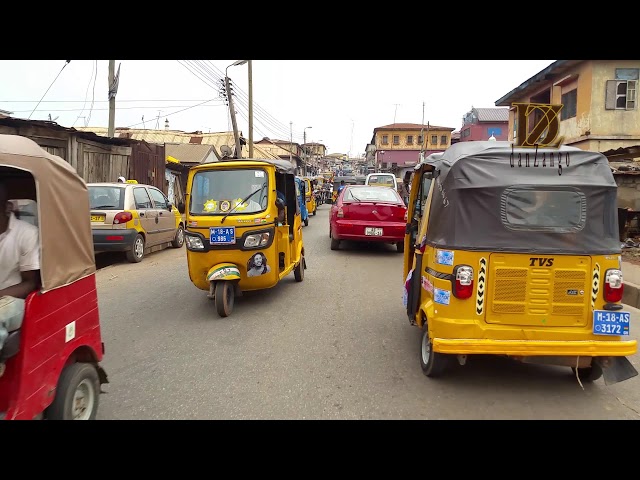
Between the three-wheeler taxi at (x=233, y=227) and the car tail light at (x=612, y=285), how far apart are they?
3975mm

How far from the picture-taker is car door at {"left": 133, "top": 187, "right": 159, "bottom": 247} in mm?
10023

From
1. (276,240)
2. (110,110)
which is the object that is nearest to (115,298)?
(276,240)

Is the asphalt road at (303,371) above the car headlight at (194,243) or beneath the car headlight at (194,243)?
beneath

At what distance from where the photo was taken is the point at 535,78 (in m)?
21.5

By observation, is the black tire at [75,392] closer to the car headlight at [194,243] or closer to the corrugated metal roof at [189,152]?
the car headlight at [194,243]

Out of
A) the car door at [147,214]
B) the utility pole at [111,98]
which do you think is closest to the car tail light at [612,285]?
the car door at [147,214]

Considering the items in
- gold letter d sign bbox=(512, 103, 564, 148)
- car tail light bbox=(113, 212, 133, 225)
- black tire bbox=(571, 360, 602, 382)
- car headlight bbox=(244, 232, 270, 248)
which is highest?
gold letter d sign bbox=(512, 103, 564, 148)

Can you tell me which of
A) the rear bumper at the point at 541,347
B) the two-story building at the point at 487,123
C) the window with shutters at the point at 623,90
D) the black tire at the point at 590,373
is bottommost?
the black tire at the point at 590,373

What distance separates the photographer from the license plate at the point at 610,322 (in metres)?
3.53

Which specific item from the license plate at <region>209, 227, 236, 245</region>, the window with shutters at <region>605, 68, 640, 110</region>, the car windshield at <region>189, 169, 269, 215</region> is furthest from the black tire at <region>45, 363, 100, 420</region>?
the window with shutters at <region>605, 68, 640, 110</region>

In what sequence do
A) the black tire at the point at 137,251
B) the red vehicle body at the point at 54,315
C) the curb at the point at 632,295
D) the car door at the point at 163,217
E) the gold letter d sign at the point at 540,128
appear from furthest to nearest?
the car door at the point at 163,217 → the black tire at the point at 137,251 → the curb at the point at 632,295 → the gold letter d sign at the point at 540,128 → the red vehicle body at the point at 54,315

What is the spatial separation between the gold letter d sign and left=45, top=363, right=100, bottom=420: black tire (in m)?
3.86

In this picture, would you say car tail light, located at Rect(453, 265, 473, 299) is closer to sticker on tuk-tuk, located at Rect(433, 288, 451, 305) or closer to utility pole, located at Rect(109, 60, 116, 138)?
sticker on tuk-tuk, located at Rect(433, 288, 451, 305)

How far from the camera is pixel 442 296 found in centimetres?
369
